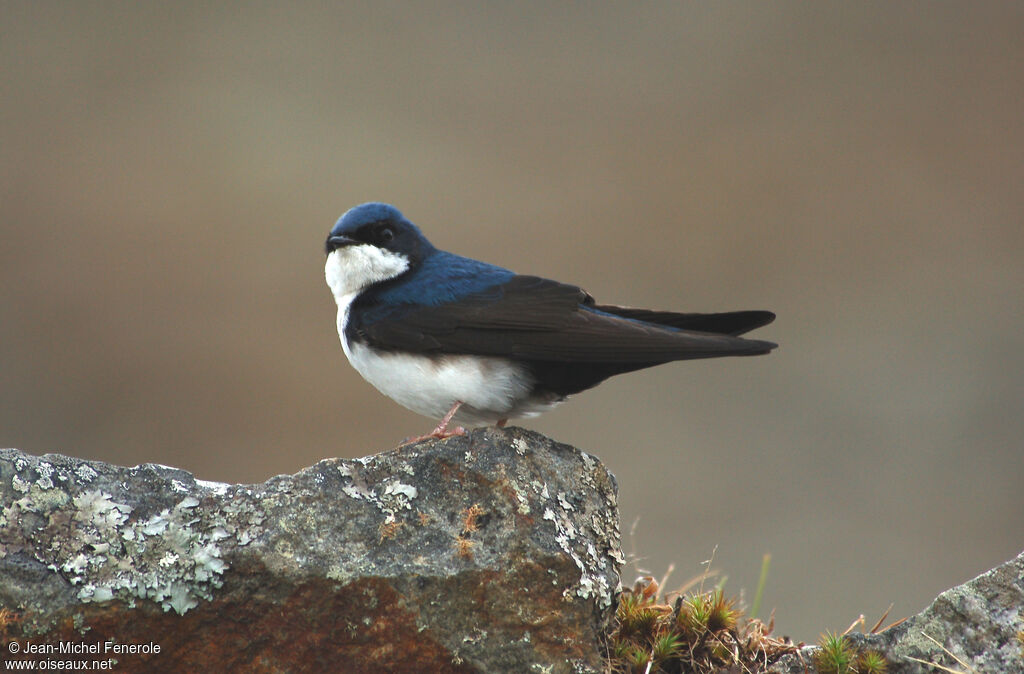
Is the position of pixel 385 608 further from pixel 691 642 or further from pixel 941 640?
pixel 941 640

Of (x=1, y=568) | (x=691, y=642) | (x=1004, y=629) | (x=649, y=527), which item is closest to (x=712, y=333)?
(x=691, y=642)

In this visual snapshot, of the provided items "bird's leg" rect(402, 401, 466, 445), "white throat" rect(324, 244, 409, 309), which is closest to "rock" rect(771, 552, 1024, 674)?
"bird's leg" rect(402, 401, 466, 445)

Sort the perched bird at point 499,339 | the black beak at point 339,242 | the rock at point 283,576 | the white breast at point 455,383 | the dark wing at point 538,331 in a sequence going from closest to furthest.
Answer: the rock at point 283,576 → the dark wing at point 538,331 → the perched bird at point 499,339 → the white breast at point 455,383 → the black beak at point 339,242

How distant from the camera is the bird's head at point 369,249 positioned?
594 cm

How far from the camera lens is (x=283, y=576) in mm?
3703

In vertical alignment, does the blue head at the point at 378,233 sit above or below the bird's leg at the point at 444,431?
above

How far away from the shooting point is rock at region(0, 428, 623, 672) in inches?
142

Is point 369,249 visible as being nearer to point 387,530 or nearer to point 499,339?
point 499,339

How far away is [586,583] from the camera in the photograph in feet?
12.9

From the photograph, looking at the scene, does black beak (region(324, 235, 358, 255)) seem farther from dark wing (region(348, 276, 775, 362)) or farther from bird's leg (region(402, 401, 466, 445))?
bird's leg (region(402, 401, 466, 445))

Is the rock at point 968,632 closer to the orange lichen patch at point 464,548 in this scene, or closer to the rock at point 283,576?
the rock at point 283,576

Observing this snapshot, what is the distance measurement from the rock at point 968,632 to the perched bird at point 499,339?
4.86ft

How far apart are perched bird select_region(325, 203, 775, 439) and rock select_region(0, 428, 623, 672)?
1.00 m

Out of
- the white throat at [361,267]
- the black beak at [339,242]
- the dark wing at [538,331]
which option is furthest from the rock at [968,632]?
the black beak at [339,242]
